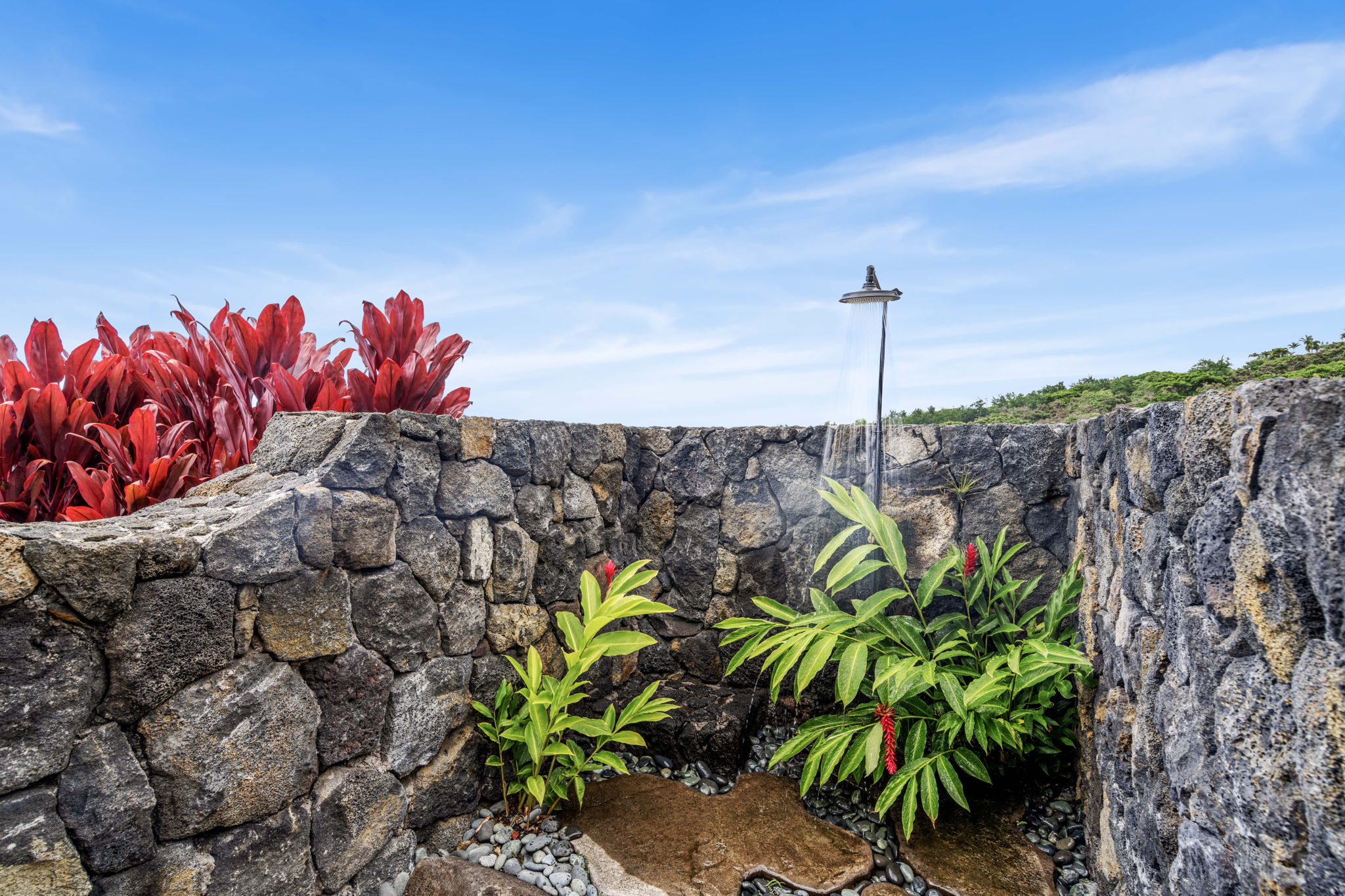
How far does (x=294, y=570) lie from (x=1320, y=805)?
1972 mm

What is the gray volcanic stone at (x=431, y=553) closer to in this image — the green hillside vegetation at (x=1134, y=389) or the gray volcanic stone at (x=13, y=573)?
the gray volcanic stone at (x=13, y=573)

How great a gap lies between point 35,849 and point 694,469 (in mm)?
2199

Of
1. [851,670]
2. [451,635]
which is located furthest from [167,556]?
[851,670]

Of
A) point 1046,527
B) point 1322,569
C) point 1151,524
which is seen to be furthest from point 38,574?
point 1046,527

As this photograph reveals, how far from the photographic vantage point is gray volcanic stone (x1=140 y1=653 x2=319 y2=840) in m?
1.53

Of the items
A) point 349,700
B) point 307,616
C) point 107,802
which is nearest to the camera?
point 107,802

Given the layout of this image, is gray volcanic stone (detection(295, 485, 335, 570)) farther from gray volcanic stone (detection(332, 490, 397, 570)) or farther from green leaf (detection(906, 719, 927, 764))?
green leaf (detection(906, 719, 927, 764))

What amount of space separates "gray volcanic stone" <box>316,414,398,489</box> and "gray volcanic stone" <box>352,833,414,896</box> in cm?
102

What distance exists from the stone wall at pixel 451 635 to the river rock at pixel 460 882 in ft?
0.33

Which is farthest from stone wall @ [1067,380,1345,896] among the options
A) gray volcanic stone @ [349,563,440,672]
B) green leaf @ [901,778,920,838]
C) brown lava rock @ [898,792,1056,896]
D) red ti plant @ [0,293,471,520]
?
red ti plant @ [0,293,471,520]

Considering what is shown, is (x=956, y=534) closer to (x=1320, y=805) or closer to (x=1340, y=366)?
(x=1340, y=366)

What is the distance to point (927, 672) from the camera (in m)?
2.12

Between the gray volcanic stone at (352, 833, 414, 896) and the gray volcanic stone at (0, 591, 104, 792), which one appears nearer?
the gray volcanic stone at (0, 591, 104, 792)

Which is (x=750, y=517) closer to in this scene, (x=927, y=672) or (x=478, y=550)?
(x=927, y=672)
